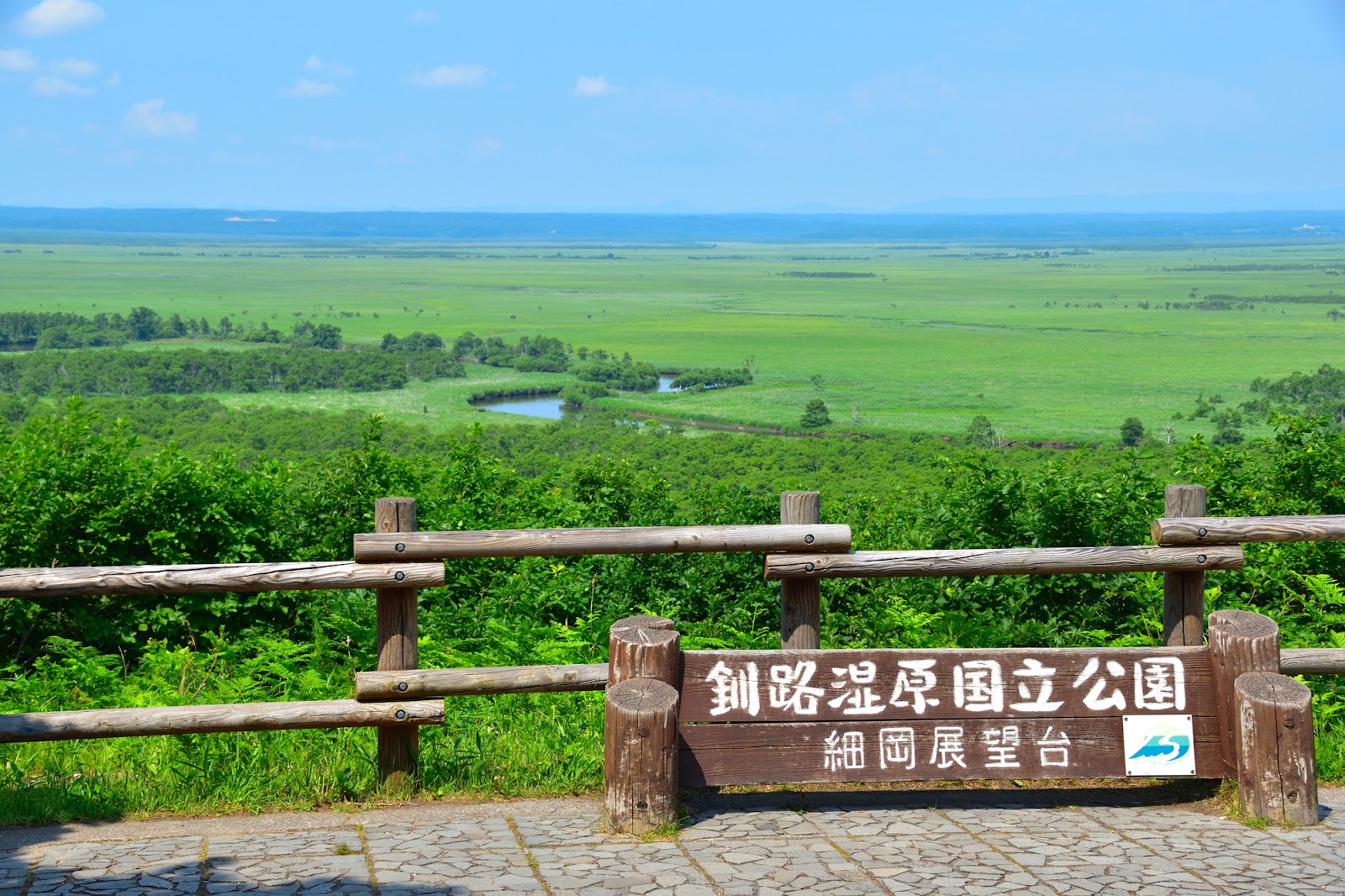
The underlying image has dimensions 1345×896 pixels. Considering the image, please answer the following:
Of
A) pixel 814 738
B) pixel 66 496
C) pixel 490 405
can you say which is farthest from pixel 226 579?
pixel 490 405

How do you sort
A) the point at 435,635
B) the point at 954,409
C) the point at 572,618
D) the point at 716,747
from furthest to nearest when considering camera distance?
the point at 954,409, the point at 572,618, the point at 435,635, the point at 716,747

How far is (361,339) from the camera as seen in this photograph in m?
72.8

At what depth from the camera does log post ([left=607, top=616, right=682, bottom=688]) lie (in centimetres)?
508

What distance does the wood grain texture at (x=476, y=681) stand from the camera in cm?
523

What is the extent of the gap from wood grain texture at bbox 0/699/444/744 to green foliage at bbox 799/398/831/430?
37.7 m

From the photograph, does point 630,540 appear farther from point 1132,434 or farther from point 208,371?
point 208,371

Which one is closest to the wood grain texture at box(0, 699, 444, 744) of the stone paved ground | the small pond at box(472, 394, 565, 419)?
the stone paved ground

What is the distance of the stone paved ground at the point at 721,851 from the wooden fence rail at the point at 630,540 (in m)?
1.04

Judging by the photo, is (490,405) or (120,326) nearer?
(490,405)

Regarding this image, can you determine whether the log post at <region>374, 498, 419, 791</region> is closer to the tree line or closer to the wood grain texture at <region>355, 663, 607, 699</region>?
the wood grain texture at <region>355, 663, 607, 699</region>

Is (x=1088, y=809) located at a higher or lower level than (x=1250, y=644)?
lower

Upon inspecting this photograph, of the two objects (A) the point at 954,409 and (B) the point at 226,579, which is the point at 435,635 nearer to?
(B) the point at 226,579

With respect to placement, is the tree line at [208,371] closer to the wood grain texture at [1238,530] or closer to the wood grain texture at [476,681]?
the wood grain texture at [476,681]

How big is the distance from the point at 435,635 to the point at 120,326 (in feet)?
227
